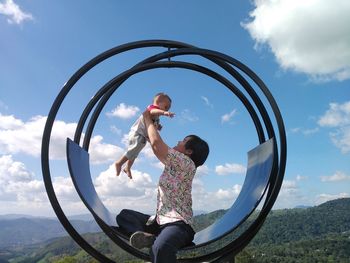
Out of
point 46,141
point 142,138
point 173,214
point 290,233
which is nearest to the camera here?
point 173,214

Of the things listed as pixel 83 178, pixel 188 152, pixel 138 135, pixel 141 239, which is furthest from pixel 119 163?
pixel 141 239

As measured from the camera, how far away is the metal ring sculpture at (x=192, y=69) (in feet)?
15.5

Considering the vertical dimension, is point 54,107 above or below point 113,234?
above

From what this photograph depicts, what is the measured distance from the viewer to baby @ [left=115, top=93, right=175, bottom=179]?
5.08 m

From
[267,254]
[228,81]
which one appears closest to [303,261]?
[267,254]

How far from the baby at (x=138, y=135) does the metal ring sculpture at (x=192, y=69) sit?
0.45m

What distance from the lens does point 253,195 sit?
16.5 ft

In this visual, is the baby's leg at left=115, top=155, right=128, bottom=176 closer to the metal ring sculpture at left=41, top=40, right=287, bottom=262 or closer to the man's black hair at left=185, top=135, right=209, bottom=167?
the metal ring sculpture at left=41, top=40, right=287, bottom=262

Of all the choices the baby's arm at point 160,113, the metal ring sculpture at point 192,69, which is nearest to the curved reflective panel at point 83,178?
the metal ring sculpture at point 192,69

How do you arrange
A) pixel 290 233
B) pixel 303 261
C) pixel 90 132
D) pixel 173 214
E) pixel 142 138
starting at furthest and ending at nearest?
pixel 290 233 < pixel 303 261 < pixel 90 132 < pixel 142 138 < pixel 173 214

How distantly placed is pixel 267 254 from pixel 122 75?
148 metres

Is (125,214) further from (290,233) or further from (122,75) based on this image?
(290,233)

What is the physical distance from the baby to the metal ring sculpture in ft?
1.48

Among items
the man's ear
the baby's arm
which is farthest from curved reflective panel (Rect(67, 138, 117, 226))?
the man's ear
